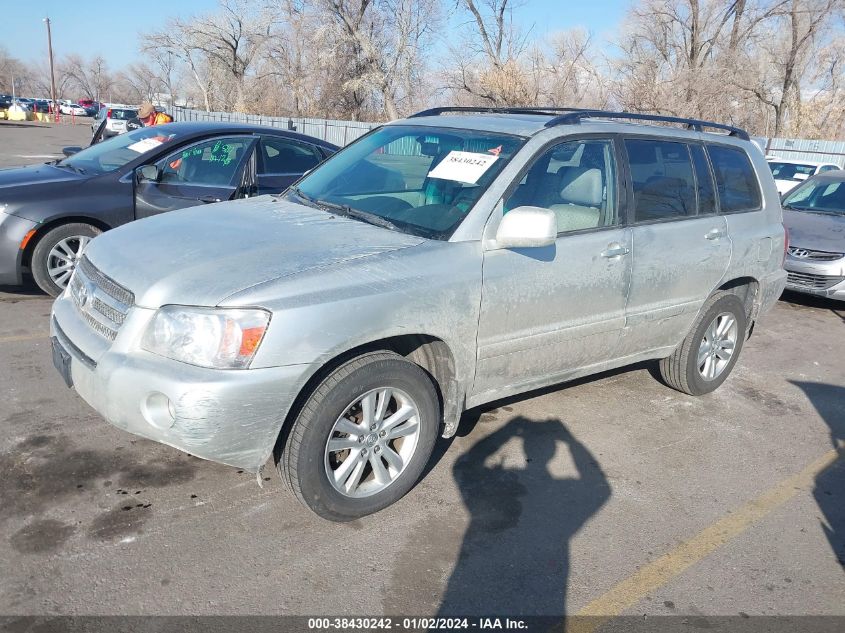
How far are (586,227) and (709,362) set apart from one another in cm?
186

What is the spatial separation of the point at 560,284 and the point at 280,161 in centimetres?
407

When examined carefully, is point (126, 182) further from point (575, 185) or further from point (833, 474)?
point (833, 474)

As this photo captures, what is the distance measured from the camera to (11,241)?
581cm

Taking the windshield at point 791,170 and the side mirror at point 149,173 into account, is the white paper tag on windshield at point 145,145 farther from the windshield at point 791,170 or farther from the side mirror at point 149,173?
the windshield at point 791,170

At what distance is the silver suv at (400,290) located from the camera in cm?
285

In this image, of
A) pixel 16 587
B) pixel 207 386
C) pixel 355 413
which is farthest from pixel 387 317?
pixel 16 587

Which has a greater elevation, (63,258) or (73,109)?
(63,258)

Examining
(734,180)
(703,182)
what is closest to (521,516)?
(703,182)

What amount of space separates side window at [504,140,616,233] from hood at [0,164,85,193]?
4373 millimetres

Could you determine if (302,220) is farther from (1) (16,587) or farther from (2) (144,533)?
(1) (16,587)

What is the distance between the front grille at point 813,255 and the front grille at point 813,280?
197 millimetres

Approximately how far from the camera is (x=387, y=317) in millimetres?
3088

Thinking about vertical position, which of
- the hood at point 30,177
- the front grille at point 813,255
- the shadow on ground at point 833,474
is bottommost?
the shadow on ground at point 833,474

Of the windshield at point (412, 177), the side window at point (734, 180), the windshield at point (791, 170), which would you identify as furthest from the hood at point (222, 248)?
the windshield at point (791, 170)
